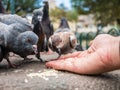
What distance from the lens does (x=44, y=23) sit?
3.59 metres

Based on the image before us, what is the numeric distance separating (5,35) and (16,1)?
93.0 inches

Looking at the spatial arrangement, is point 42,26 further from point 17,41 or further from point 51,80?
point 51,80

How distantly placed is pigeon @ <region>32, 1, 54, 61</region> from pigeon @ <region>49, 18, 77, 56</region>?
74 mm

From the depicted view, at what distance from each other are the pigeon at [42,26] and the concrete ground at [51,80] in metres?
0.49

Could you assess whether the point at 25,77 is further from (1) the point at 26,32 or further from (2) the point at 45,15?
(2) the point at 45,15

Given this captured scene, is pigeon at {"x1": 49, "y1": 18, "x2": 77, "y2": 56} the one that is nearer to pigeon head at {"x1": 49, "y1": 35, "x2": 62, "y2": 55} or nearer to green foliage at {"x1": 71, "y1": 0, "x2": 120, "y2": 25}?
pigeon head at {"x1": 49, "y1": 35, "x2": 62, "y2": 55}

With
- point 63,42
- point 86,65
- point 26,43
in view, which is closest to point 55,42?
point 63,42

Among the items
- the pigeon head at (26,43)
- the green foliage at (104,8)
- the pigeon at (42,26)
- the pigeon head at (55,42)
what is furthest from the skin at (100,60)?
the green foliage at (104,8)

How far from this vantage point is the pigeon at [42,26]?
117 inches

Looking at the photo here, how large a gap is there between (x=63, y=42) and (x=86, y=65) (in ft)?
4.02

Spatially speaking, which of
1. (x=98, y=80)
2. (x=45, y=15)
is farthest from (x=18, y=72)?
(x=45, y=15)

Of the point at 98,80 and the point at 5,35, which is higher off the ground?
the point at 5,35

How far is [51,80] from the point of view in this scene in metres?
2.19

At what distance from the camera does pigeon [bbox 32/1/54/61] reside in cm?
296
